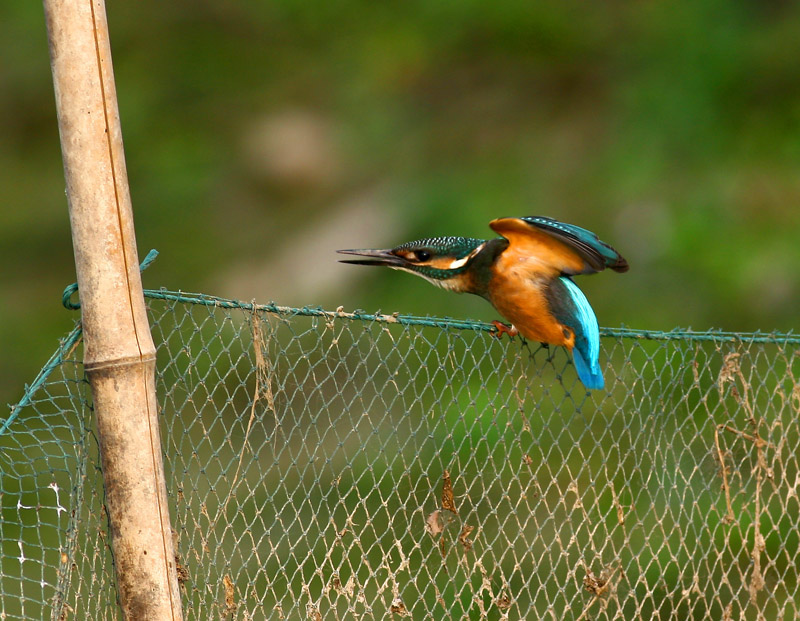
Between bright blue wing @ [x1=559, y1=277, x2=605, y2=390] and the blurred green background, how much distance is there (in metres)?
4.36

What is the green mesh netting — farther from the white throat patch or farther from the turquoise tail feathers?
the white throat patch

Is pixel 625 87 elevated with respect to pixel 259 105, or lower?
lower

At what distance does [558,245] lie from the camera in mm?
2596

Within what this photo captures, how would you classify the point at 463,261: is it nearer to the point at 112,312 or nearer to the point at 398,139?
the point at 112,312

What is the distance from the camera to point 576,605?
4.59m

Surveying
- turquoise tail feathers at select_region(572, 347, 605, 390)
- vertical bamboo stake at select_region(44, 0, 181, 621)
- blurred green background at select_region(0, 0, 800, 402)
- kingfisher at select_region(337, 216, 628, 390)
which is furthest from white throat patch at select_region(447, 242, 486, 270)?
blurred green background at select_region(0, 0, 800, 402)

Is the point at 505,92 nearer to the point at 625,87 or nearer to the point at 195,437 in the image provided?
the point at 625,87

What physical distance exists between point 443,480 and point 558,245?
0.69 m

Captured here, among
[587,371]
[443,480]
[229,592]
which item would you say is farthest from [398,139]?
[229,592]

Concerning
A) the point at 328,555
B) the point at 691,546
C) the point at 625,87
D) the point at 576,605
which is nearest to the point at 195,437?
the point at 576,605

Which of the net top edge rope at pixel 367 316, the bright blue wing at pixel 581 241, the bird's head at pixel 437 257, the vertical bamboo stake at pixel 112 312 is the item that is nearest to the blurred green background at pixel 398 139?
the bird's head at pixel 437 257

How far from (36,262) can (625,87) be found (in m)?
5.35

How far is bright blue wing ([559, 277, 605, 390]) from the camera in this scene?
2.60 meters

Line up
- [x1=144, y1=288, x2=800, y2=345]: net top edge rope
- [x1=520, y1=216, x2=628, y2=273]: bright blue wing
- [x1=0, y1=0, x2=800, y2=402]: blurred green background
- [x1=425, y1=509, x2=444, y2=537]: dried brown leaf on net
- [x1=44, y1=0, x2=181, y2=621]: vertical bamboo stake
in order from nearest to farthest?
[x1=44, y1=0, x2=181, y2=621]: vertical bamboo stake, [x1=144, y1=288, x2=800, y2=345]: net top edge rope, [x1=425, y1=509, x2=444, y2=537]: dried brown leaf on net, [x1=520, y1=216, x2=628, y2=273]: bright blue wing, [x1=0, y1=0, x2=800, y2=402]: blurred green background
